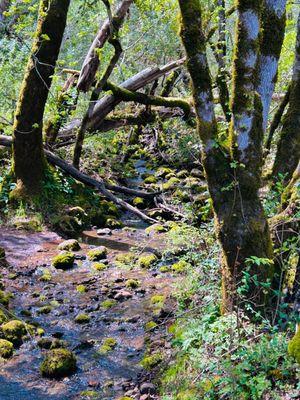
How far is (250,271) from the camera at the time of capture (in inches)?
177

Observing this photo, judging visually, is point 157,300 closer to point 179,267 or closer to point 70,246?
point 179,267

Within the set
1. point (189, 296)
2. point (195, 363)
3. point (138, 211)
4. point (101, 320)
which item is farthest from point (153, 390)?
point (138, 211)

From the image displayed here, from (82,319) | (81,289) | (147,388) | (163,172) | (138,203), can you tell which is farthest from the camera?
(163,172)

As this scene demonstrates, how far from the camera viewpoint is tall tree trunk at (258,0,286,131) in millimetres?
4922

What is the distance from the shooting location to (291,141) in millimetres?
5656

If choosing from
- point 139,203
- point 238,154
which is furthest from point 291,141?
point 139,203

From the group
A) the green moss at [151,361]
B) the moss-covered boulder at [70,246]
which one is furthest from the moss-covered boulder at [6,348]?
the moss-covered boulder at [70,246]

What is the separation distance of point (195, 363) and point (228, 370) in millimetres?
509

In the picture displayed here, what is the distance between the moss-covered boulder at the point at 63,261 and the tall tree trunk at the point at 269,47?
4.31 m

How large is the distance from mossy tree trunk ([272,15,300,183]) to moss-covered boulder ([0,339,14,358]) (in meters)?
3.60

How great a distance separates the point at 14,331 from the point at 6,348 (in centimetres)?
31

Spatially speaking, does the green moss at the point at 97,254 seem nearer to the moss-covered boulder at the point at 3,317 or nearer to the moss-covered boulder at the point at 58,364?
the moss-covered boulder at the point at 3,317

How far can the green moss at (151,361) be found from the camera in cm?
491

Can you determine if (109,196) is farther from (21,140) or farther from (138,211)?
(21,140)
